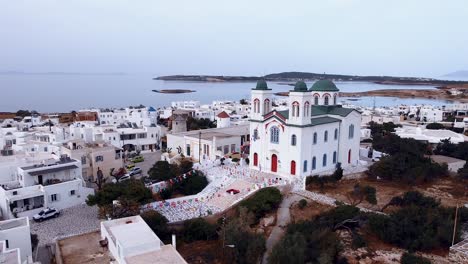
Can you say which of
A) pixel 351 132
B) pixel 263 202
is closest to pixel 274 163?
pixel 263 202

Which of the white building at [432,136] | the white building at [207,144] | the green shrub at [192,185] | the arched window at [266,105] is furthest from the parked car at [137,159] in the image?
the white building at [432,136]

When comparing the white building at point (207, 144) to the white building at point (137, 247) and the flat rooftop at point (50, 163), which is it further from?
the white building at point (137, 247)

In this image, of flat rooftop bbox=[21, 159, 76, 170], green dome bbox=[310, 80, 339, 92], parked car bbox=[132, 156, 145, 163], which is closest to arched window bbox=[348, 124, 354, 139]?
green dome bbox=[310, 80, 339, 92]

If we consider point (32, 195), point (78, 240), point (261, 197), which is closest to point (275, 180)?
point (261, 197)

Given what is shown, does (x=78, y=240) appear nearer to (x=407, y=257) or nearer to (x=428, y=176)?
(x=407, y=257)

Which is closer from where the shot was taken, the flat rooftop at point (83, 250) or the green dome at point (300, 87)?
the flat rooftop at point (83, 250)

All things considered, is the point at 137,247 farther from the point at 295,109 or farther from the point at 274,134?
the point at 274,134
